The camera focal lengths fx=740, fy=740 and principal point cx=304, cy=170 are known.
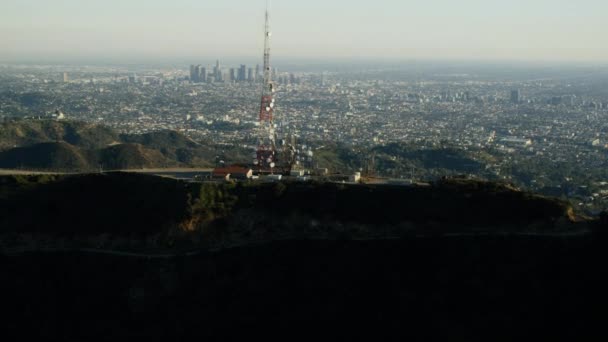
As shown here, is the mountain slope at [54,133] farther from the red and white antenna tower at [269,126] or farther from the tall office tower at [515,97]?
the tall office tower at [515,97]

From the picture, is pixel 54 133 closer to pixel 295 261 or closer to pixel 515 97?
pixel 295 261

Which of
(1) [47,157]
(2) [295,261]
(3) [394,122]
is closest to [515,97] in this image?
(3) [394,122]

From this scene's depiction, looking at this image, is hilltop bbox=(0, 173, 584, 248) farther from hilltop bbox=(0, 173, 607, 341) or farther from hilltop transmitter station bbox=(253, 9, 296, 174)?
hilltop transmitter station bbox=(253, 9, 296, 174)

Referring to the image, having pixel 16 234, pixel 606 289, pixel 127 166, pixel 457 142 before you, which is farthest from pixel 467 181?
pixel 457 142

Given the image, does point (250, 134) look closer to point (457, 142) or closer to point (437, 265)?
point (457, 142)

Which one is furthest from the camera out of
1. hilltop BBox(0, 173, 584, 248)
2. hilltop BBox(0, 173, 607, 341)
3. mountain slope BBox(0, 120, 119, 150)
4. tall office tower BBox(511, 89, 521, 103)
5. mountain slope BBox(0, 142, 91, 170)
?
tall office tower BBox(511, 89, 521, 103)

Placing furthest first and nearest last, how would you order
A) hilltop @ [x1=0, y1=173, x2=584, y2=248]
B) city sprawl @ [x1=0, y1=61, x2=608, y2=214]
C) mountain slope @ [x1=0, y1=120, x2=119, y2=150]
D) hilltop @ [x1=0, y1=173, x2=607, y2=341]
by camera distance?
Answer: mountain slope @ [x1=0, y1=120, x2=119, y2=150]
city sprawl @ [x1=0, y1=61, x2=608, y2=214]
hilltop @ [x1=0, y1=173, x2=584, y2=248]
hilltop @ [x1=0, y1=173, x2=607, y2=341]

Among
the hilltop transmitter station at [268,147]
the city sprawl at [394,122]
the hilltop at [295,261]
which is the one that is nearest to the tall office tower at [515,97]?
the city sprawl at [394,122]

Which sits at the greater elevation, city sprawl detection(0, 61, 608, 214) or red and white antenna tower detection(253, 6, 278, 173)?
red and white antenna tower detection(253, 6, 278, 173)

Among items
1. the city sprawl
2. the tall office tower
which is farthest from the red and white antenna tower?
the tall office tower
